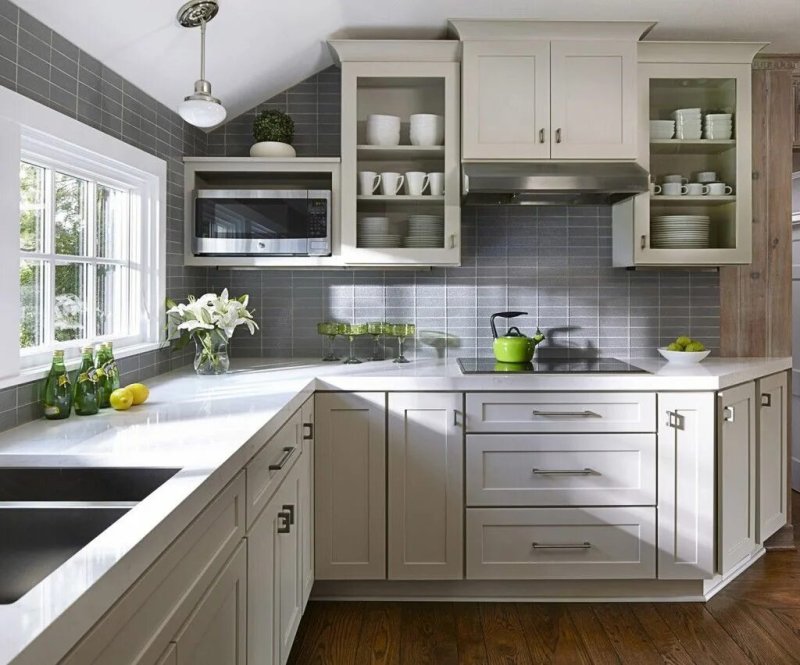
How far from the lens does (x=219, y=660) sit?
1366 mm

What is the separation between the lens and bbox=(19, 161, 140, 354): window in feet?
6.89

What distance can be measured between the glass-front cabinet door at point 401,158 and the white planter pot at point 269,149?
264 mm

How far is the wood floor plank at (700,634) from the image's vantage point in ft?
7.79

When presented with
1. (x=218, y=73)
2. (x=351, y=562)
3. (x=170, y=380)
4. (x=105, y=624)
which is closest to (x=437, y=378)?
(x=351, y=562)

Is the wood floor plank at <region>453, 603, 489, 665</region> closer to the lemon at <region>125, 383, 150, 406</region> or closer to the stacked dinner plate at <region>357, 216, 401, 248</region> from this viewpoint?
the lemon at <region>125, 383, 150, 406</region>

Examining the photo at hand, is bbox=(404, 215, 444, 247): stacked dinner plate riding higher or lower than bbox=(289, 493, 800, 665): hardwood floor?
higher

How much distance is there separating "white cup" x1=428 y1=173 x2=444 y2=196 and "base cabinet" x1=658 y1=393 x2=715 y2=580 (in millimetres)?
1204

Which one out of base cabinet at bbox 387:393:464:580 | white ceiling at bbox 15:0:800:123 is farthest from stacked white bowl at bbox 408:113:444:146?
base cabinet at bbox 387:393:464:580

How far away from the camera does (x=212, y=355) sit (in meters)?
2.76

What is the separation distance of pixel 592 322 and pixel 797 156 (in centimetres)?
178

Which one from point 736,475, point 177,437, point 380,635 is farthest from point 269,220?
point 736,475

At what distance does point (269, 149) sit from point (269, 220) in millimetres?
323

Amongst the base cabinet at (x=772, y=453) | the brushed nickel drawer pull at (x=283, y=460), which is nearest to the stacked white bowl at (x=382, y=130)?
the brushed nickel drawer pull at (x=283, y=460)

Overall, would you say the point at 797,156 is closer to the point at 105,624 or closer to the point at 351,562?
the point at 351,562
